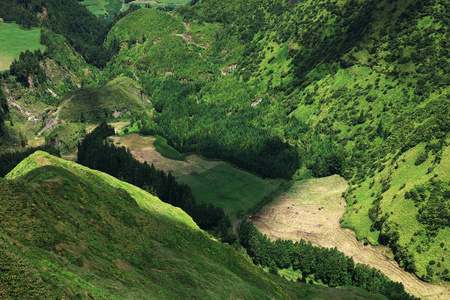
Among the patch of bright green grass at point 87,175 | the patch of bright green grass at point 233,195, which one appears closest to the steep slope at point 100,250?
Answer: the patch of bright green grass at point 87,175

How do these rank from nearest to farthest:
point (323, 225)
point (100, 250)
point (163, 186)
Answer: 1. point (100, 250)
2. point (323, 225)
3. point (163, 186)

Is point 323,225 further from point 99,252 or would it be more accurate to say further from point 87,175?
point 99,252

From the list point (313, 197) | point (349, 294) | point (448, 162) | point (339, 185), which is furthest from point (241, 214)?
point (448, 162)

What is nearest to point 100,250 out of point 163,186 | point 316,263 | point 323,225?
point 316,263

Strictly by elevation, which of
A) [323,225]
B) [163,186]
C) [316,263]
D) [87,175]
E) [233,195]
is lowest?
[233,195]

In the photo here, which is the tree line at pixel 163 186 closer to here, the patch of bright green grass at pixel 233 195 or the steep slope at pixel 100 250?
the patch of bright green grass at pixel 233 195

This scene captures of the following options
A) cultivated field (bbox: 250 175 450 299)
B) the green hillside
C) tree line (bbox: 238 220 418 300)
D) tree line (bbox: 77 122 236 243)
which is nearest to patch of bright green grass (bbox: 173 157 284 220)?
cultivated field (bbox: 250 175 450 299)
